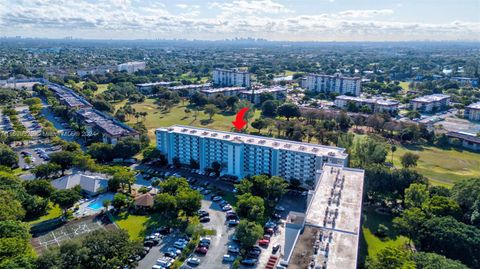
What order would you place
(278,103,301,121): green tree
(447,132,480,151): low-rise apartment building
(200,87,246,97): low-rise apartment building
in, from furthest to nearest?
1. (200,87,246,97): low-rise apartment building
2. (278,103,301,121): green tree
3. (447,132,480,151): low-rise apartment building

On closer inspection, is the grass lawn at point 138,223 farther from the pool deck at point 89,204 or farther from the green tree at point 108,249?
the green tree at point 108,249

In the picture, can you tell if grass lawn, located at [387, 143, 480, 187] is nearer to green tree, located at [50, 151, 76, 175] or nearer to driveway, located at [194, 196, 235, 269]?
driveway, located at [194, 196, 235, 269]

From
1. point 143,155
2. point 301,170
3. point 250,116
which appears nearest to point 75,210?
point 143,155

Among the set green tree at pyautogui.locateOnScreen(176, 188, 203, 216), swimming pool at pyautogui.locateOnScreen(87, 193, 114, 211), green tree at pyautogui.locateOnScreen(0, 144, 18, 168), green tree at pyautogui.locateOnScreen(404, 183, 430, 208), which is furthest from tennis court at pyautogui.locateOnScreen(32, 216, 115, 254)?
green tree at pyautogui.locateOnScreen(404, 183, 430, 208)

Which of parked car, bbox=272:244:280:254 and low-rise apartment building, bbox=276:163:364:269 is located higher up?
low-rise apartment building, bbox=276:163:364:269

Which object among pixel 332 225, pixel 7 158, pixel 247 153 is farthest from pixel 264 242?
pixel 7 158

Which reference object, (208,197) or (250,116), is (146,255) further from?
(250,116)

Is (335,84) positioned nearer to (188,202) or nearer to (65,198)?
(188,202)

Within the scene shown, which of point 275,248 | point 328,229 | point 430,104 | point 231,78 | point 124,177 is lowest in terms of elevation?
point 275,248
